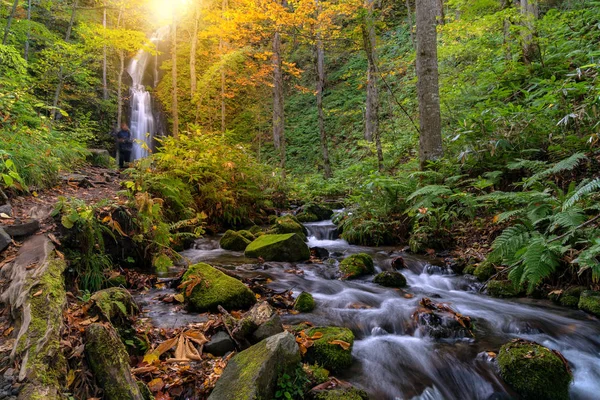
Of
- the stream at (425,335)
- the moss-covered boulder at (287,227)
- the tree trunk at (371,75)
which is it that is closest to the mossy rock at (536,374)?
the stream at (425,335)

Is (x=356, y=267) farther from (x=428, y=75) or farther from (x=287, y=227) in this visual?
(x=428, y=75)

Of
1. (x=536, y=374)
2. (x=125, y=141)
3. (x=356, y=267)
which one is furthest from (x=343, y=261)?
(x=125, y=141)

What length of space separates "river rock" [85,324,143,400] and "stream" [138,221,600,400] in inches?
59.7

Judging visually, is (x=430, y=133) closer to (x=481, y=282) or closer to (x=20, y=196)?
(x=481, y=282)

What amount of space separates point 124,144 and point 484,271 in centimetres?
1969

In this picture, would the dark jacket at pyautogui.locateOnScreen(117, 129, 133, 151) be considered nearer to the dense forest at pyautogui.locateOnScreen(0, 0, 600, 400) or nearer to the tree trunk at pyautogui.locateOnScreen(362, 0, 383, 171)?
the dense forest at pyautogui.locateOnScreen(0, 0, 600, 400)

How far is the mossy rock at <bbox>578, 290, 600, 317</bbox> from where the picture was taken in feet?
13.2

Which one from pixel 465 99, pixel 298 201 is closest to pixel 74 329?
pixel 465 99

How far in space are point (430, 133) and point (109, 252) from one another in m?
6.73

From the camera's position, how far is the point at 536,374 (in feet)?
9.59

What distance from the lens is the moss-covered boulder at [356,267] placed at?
19.3ft

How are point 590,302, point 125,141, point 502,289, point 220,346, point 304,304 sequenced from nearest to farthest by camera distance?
point 220,346 < point 590,302 < point 304,304 < point 502,289 < point 125,141

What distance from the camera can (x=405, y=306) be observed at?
450cm

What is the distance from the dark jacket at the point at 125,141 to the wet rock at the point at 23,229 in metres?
17.1
